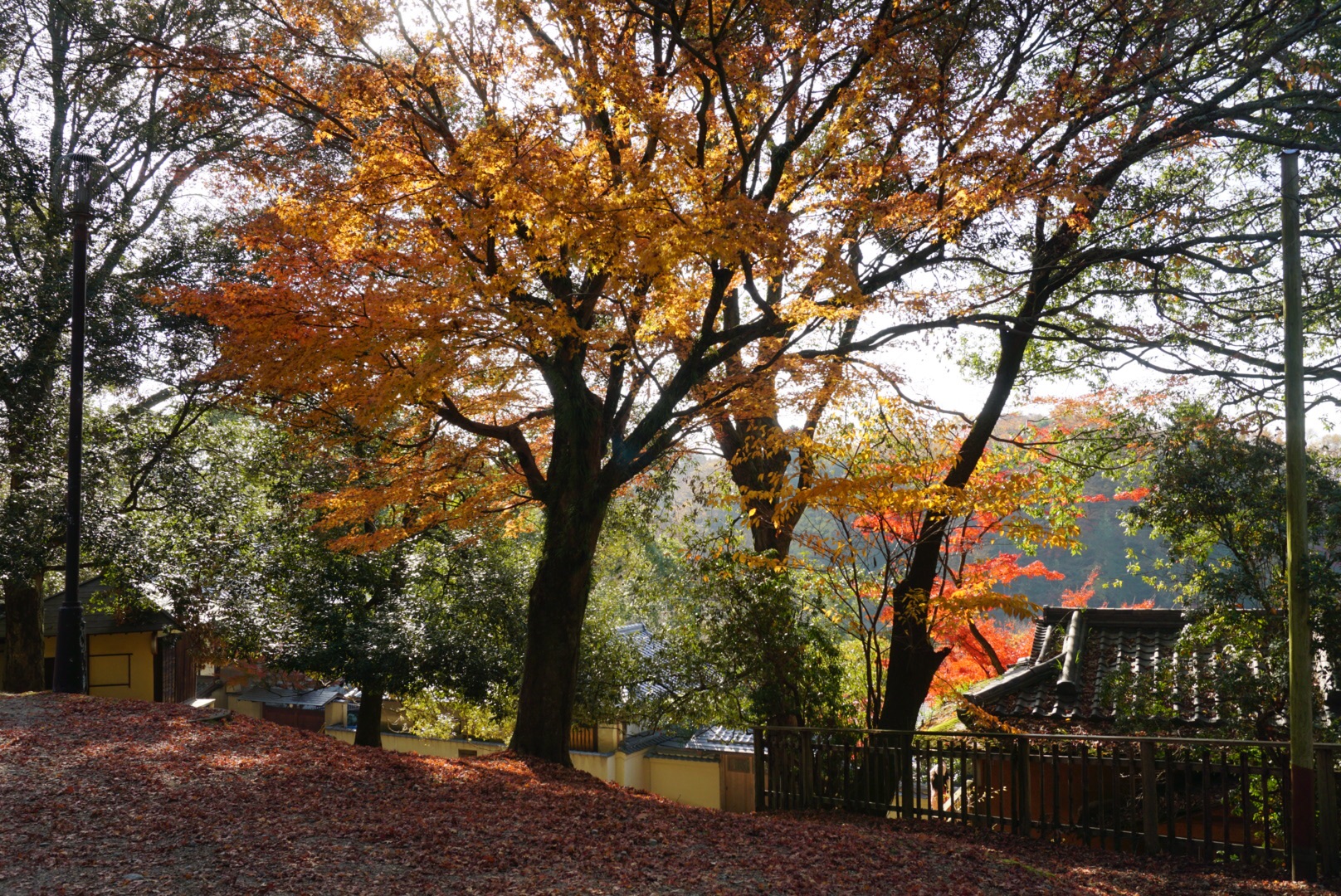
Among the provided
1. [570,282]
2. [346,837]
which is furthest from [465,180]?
[346,837]

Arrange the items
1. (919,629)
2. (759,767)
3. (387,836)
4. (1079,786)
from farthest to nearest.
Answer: (919,629), (759,767), (1079,786), (387,836)

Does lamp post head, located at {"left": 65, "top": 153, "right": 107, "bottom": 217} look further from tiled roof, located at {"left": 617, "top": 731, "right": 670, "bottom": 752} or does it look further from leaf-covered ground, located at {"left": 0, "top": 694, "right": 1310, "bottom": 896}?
tiled roof, located at {"left": 617, "top": 731, "right": 670, "bottom": 752}

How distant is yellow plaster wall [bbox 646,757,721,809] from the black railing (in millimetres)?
9660

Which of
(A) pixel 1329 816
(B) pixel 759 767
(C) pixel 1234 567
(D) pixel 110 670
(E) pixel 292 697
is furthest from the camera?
(E) pixel 292 697

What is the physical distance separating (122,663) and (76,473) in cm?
1128

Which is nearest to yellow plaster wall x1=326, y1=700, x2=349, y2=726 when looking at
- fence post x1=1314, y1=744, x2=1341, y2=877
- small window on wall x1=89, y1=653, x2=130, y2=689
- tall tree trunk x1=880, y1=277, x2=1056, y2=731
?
small window on wall x1=89, y1=653, x2=130, y2=689

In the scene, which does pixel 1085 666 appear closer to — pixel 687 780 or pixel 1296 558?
pixel 1296 558

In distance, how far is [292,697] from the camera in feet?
87.2

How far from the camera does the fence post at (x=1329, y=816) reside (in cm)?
628

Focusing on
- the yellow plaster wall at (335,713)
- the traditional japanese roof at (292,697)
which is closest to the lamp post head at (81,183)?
the yellow plaster wall at (335,713)

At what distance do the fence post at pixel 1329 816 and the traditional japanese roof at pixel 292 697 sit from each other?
24217 mm

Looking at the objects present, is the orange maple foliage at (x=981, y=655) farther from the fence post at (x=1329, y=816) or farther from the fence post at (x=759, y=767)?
the fence post at (x=1329, y=816)

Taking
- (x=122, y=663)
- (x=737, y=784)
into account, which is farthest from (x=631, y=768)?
(x=122, y=663)

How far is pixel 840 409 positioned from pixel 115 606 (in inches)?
483
